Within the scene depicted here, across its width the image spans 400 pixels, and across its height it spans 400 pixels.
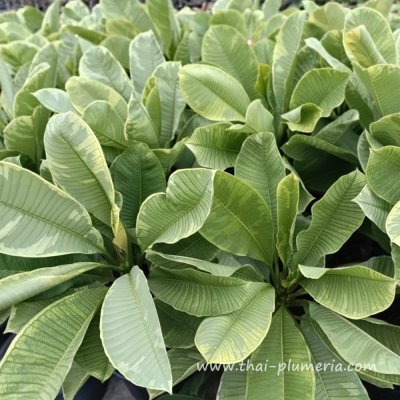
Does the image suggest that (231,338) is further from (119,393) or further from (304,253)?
(119,393)

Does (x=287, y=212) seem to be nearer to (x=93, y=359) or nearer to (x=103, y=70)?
(x=93, y=359)

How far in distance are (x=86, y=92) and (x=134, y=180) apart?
198mm

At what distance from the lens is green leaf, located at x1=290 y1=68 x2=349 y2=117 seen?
0.78 m

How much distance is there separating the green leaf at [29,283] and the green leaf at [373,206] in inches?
15.6

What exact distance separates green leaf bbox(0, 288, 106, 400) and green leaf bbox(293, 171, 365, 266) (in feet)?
1.06

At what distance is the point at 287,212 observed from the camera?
2.17 ft

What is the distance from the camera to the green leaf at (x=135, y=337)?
49 centimetres

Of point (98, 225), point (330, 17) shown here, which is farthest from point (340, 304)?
point (330, 17)

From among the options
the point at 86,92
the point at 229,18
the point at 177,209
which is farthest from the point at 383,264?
the point at 229,18

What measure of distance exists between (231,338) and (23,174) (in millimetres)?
337

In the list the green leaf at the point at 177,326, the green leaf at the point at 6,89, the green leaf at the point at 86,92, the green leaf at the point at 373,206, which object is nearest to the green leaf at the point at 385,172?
the green leaf at the point at 373,206

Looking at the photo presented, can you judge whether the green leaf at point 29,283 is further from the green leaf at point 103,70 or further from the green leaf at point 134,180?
the green leaf at point 103,70

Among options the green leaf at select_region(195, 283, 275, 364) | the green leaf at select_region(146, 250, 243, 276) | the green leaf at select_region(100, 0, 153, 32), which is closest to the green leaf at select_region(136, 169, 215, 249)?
the green leaf at select_region(146, 250, 243, 276)

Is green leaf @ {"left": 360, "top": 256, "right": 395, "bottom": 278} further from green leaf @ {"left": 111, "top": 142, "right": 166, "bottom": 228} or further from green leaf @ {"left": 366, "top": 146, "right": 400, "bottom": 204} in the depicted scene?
green leaf @ {"left": 111, "top": 142, "right": 166, "bottom": 228}
